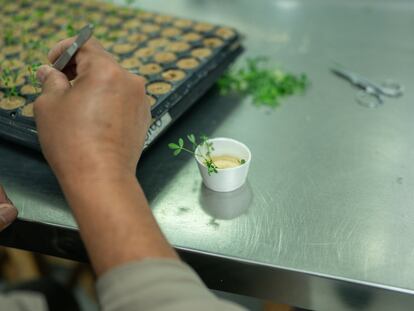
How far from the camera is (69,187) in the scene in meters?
0.72

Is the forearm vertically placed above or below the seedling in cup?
above

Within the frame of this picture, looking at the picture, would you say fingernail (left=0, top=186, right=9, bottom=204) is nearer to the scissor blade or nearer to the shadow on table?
the shadow on table

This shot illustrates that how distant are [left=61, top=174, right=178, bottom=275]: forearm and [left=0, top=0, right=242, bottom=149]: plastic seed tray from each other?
34cm

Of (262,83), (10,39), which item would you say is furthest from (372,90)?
(10,39)

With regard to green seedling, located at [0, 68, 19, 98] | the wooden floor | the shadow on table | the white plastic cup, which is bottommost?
the wooden floor

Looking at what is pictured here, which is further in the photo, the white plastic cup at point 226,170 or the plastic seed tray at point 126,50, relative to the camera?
the plastic seed tray at point 126,50

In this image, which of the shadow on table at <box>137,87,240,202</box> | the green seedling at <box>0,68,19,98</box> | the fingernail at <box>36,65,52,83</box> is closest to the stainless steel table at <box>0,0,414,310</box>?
the shadow on table at <box>137,87,240,202</box>

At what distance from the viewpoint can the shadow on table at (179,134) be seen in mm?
1047

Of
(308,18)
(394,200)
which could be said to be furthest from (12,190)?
(308,18)

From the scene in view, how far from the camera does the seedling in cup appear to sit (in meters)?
0.95

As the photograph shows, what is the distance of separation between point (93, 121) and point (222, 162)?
0.36 meters

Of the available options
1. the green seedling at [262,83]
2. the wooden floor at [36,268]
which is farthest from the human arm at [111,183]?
the wooden floor at [36,268]

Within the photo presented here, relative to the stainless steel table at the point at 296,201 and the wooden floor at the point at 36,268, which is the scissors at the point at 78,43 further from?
the wooden floor at the point at 36,268

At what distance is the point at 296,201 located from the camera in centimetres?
97
